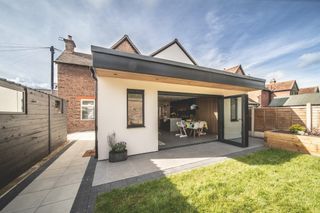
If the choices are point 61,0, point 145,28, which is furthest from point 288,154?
point 61,0

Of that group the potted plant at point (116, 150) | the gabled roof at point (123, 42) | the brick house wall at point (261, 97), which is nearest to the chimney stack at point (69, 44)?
the gabled roof at point (123, 42)

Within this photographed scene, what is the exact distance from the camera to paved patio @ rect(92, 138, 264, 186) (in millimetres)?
3189

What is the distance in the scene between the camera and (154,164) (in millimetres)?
3863

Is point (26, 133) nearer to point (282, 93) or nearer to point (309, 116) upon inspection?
point (309, 116)

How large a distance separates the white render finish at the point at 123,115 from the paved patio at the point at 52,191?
3.37ft

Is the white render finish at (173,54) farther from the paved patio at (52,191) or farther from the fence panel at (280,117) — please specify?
the paved patio at (52,191)

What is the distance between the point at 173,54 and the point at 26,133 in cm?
987

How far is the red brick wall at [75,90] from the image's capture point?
31.3 ft

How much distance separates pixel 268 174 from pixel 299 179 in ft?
1.79

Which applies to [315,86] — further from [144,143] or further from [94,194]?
[94,194]

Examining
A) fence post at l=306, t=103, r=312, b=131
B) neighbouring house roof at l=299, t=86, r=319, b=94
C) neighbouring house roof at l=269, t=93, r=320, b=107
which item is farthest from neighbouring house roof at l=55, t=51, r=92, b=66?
neighbouring house roof at l=299, t=86, r=319, b=94

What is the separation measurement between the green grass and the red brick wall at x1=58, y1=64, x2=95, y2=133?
9159mm

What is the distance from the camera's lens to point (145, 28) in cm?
591

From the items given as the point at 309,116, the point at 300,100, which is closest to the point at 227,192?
the point at 309,116
